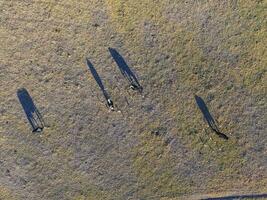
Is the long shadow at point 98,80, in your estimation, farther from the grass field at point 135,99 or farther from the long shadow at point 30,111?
the long shadow at point 30,111

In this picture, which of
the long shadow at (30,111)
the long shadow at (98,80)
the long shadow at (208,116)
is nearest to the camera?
the long shadow at (30,111)

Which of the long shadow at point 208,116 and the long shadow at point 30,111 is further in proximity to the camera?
the long shadow at point 208,116

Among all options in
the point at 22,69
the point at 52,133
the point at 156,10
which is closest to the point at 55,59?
the point at 22,69

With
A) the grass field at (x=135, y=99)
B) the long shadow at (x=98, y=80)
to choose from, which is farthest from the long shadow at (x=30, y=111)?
the long shadow at (x=98, y=80)

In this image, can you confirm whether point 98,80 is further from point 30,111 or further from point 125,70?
point 30,111

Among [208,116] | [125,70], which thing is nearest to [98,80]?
[125,70]

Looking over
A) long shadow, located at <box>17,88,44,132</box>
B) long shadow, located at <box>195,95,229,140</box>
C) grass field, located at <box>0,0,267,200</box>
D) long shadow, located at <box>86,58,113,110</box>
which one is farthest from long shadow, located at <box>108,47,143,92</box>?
long shadow, located at <box>17,88,44,132</box>
